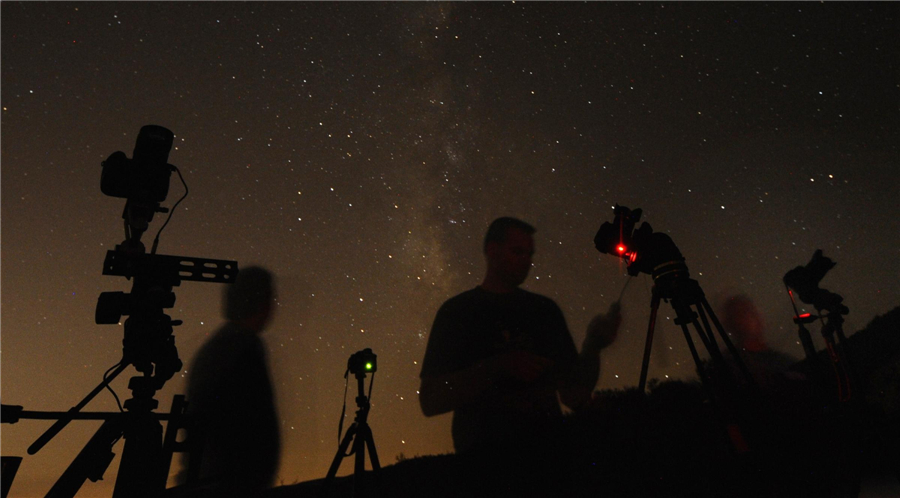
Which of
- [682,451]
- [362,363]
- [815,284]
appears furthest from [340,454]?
[815,284]

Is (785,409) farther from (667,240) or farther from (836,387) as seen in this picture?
(667,240)

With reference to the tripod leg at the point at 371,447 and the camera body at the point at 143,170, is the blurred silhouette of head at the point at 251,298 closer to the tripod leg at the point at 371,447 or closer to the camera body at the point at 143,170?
the tripod leg at the point at 371,447

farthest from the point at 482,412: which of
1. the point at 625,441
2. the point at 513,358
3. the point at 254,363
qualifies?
the point at 254,363

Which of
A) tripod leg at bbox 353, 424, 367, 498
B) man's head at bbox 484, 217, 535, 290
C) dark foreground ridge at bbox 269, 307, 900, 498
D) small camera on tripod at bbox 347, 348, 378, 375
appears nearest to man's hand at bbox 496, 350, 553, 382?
dark foreground ridge at bbox 269, 307, 900, 498

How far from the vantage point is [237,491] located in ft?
12.3

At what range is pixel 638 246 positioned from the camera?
8.27 ft

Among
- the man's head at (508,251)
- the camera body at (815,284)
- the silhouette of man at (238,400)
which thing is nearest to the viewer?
the camera body at (815,284)

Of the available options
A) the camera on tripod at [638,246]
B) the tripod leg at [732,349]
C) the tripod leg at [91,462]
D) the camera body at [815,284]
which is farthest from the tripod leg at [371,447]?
the camera body at [815,284]

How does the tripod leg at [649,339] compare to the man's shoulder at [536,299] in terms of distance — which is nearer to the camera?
the tripod leg at [649,339]

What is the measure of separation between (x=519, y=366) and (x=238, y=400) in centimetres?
283

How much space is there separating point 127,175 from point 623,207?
104 inches

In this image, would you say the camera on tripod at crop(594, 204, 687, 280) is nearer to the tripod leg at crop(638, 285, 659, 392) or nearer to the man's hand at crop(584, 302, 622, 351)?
the tripod leg at crop(638, 285, 659, 392)

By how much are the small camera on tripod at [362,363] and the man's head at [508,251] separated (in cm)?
157

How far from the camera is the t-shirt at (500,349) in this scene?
3990 millimetres
